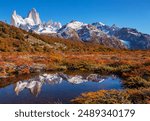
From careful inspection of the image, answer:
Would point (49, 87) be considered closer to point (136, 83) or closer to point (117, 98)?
point (136, 83)

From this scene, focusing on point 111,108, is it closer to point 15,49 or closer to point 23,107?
point 23,107

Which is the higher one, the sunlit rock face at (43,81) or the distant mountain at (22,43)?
the distant mountain at (22,43)

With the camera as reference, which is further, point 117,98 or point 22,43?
point 22,43

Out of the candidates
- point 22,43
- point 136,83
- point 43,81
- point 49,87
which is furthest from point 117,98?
point 22,43

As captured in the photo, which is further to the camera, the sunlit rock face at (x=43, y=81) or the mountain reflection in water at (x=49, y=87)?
the sunlit rock face at (x=43, y=81)

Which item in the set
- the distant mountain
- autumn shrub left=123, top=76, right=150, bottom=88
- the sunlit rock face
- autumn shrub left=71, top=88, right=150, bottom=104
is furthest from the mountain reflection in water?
the distant mountain

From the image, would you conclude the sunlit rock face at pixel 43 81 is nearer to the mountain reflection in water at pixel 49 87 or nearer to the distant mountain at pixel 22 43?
the mountain reflection in water at pixel 49 87

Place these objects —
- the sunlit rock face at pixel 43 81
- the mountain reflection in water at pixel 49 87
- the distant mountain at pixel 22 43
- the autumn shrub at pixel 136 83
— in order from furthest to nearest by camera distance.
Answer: the distant mountain at pixel 22 43, the sunlit rock face at pixel 43 81, the autumn shrub at pixel 136 83, the mountain reflection in water at pixel 49 87

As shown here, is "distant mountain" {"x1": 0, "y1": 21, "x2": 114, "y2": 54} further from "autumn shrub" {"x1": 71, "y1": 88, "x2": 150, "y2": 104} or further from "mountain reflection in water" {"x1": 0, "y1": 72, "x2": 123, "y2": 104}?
"autumn shrub" {"x1": 71, "y1": 88, "x2": 150, "y2": 104}

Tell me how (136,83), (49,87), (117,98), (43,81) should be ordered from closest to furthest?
(117,98)
(136,83)
(49,87)
(43,81)

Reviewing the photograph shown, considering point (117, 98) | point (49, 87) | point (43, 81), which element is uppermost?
point (43, 81)

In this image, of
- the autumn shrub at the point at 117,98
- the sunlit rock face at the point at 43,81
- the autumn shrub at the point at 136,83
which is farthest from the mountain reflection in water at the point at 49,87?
the autumn shrub at the point at 117,98
